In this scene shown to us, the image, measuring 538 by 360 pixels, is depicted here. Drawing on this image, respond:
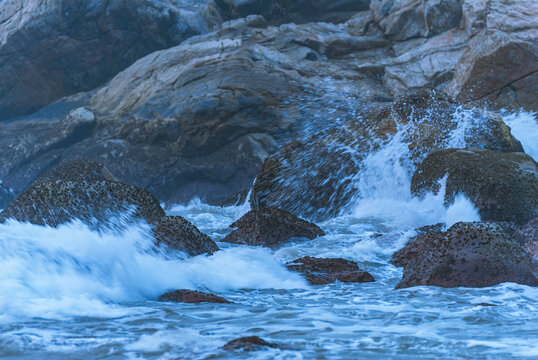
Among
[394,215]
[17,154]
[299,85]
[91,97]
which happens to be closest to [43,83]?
[91,97]

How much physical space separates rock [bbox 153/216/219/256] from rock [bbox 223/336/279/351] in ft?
10.0

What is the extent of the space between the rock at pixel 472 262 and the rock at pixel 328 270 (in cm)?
46

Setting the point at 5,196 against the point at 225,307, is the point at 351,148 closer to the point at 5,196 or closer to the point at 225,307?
the point at 225,307

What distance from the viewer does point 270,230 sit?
23.1ft

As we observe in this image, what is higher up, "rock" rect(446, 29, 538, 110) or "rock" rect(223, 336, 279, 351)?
"rock" rect(446, 29, 538, 110)

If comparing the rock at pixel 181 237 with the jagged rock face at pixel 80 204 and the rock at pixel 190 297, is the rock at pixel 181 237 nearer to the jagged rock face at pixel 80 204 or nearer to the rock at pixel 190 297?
the jagged rock face at pixel 80 204

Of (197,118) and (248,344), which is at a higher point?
(197,118)

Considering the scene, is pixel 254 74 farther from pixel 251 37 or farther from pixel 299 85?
pixel 251 37

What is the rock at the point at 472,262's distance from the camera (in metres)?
4.53

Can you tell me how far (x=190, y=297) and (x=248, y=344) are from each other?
1.48 meters

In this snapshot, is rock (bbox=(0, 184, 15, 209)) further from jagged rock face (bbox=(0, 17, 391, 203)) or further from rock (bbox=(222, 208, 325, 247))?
rock (bbox=(222, 208, 325, 247))

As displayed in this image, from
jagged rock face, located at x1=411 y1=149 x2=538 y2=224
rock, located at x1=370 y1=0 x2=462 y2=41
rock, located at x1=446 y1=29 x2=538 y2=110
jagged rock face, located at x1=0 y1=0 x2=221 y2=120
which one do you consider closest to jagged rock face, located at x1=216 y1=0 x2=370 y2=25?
jagged rock face, located at x1=0 y1=0 x2=221 y2=120

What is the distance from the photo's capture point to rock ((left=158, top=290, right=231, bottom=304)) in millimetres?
4344

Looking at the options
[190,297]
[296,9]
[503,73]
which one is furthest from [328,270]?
[296,9]
